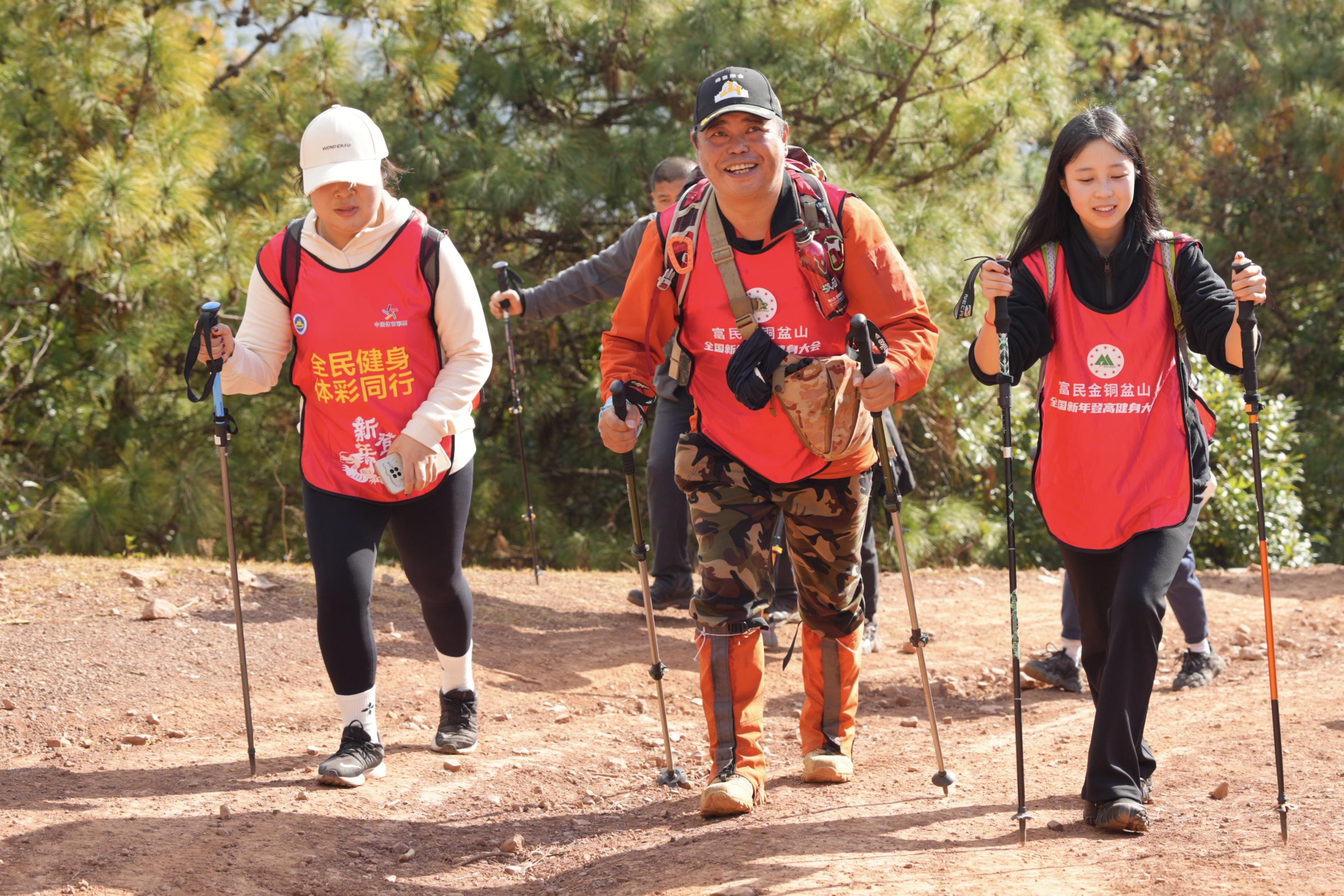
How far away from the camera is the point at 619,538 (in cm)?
1082

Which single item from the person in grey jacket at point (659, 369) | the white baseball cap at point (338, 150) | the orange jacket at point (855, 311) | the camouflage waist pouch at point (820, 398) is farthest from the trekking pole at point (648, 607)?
the person in grey jacket at point (659, 369)

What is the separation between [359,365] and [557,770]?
5.17 feet

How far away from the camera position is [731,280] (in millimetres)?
4074

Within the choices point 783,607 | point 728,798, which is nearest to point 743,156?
point 728,798

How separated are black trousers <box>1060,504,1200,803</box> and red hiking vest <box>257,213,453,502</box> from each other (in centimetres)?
221

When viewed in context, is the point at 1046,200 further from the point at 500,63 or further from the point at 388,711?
the point at 500,63

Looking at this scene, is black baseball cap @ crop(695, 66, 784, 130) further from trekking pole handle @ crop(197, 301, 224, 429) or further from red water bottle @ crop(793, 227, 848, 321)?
trekking pole handle @ crop(197, 301, 224, 429)

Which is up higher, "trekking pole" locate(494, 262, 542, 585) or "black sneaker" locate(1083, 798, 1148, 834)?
"trekking pole" locate(494, 262, 542, 585)

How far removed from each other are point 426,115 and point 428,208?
0.70 meters

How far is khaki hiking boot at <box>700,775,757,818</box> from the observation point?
407 centimetres

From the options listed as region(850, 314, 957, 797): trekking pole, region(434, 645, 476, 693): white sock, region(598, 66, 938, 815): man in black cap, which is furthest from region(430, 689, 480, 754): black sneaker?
region(850, 314, 957, 797): trekking pole

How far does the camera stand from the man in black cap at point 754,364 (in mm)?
3984

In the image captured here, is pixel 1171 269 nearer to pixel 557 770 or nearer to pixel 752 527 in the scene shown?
pixel 752 527

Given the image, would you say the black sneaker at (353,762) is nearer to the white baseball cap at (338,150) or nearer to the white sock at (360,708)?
the white sock at (360,708)
